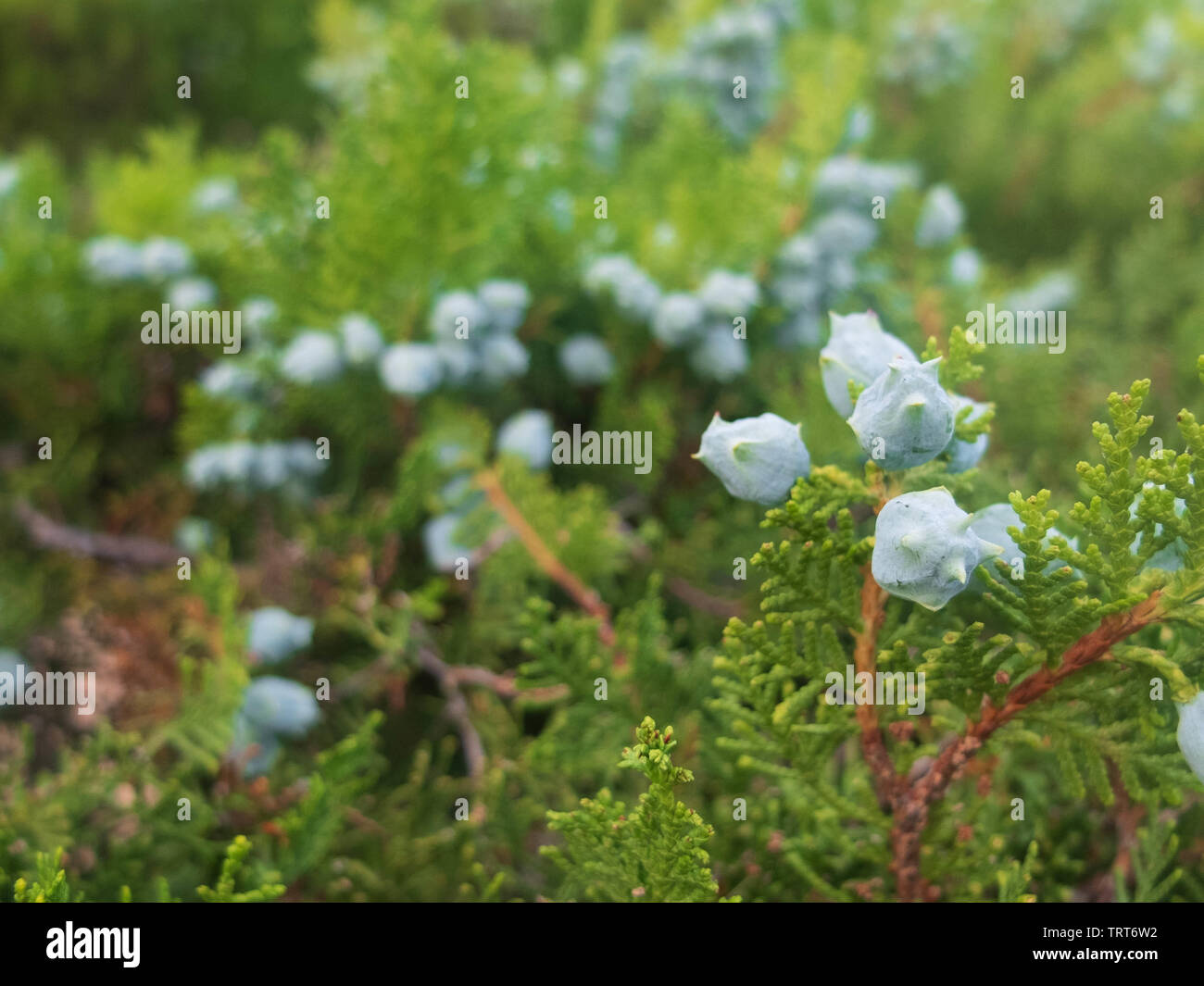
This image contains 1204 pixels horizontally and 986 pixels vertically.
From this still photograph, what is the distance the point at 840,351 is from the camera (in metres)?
0.46

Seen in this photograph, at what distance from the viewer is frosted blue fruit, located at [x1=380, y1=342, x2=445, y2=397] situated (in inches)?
29.5

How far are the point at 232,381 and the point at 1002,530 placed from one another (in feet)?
2.19

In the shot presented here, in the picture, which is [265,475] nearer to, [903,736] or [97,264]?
[97,264]

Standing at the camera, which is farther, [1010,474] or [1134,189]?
[1134,189]

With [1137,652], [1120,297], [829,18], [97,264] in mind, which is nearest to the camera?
[1137,652]

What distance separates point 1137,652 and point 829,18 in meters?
1.08

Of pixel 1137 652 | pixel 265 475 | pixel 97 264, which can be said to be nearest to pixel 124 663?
pixel 265 475

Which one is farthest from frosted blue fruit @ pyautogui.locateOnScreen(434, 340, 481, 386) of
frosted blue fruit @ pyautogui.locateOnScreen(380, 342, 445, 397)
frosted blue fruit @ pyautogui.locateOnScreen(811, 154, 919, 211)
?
frosted blue fruit @ pyautogui.locateOnScreen(811, 154, 919, 211)

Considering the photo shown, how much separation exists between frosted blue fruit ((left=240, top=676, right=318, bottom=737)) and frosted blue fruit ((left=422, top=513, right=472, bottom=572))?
0.14 m

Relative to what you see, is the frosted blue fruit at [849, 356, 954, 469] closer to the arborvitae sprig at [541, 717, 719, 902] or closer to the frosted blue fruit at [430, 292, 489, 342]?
the arborvitae sprig at [541, 717, 719, 902]

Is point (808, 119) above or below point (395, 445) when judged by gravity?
above

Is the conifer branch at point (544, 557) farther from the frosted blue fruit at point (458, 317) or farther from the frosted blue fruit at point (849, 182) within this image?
the frosted blue fruit at point (849, 182)

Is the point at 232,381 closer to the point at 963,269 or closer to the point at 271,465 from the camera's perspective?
the point at 271,465

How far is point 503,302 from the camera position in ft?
2.52
